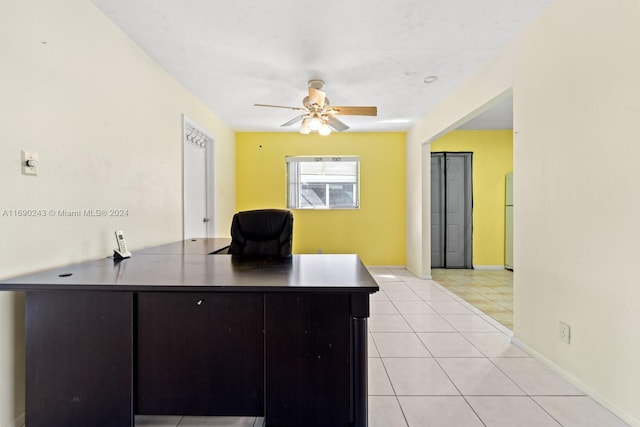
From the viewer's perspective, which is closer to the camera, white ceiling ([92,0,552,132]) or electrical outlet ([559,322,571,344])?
electrical outlet ([559,322,571,344])

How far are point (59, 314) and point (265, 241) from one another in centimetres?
136

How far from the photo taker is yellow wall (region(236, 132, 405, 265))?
17.7 ft

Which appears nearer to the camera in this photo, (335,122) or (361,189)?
(335,122)

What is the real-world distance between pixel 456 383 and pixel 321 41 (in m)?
2.74

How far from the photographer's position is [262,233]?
2.47 m

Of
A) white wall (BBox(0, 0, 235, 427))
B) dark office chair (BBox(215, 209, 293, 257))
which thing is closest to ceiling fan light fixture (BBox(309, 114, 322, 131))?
dark office chair (BBox(215, 209, 293, 257))

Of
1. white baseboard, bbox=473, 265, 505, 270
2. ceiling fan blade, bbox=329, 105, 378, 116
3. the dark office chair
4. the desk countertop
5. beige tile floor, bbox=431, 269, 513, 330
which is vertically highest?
ceiling fan blade, bbox=329, 105, 378, 116

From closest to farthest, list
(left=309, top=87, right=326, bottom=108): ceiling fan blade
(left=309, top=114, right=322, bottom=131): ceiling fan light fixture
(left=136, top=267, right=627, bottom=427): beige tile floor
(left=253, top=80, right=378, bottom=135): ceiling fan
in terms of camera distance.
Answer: (left=136, top=267, right=627, bottom=427): beige tile floor < (left=309, top=87, right=326, bottom=108): ceiling fan blade < (left=253, top=80, right=378, bottom=135): ceiling fan < (left=309, top=114, right=322, bottom=131): ceiling fan light fixture

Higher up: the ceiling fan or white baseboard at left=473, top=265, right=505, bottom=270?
the ceiling fan

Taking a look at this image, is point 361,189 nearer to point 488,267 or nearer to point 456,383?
point 488,267

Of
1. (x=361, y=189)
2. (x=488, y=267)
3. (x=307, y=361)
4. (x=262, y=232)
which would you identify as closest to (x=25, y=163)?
(x=262, y=232)

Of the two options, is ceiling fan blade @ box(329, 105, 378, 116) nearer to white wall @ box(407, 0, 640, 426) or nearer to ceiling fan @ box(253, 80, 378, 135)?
ceiling fan @ box(253, 80, 378, 135)

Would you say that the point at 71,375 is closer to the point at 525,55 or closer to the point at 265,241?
the point at 265,241

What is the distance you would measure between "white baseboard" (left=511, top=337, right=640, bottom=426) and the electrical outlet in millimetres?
207
